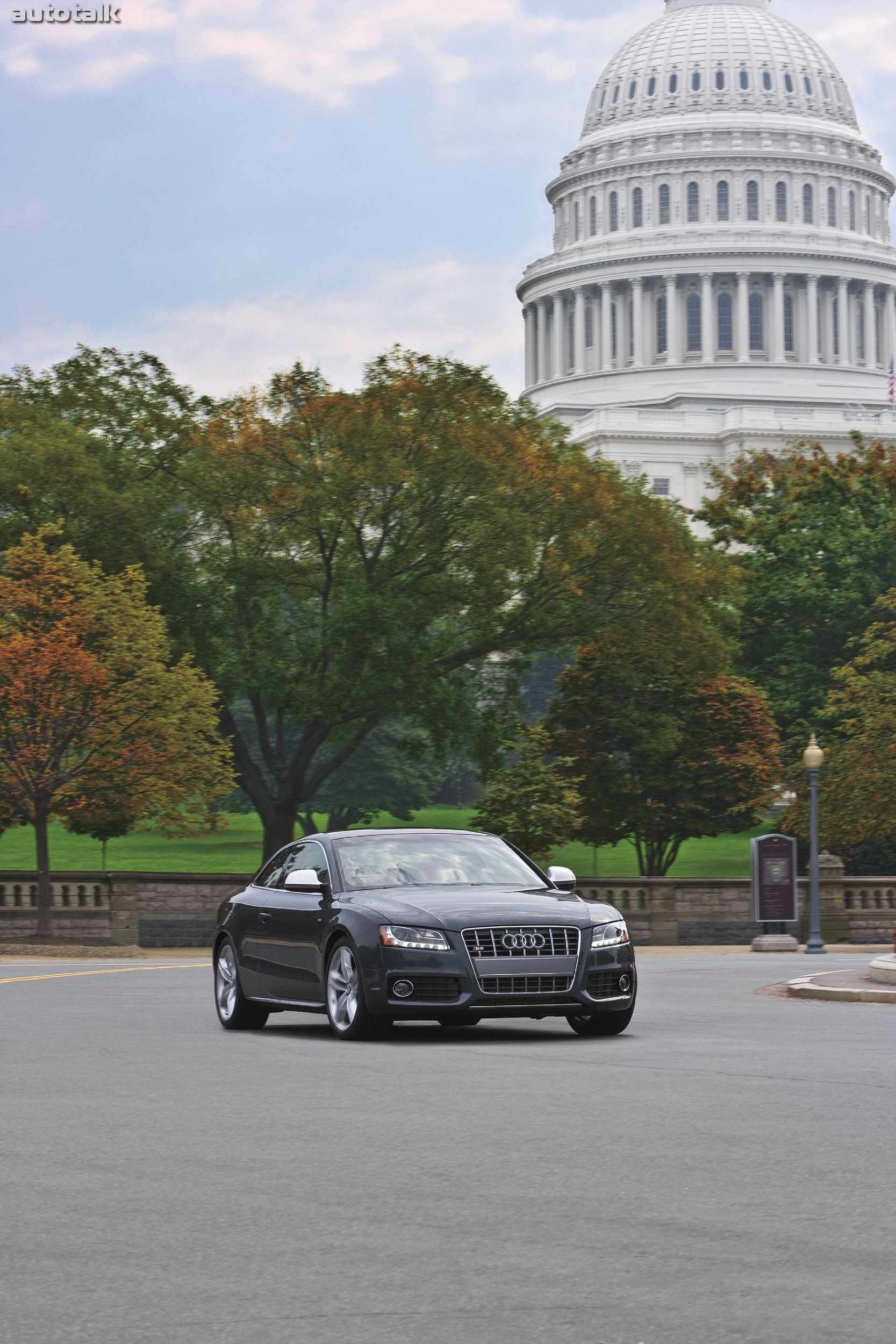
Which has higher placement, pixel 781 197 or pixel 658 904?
pixel 781 197

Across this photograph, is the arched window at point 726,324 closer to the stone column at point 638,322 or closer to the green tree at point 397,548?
the stone column at point 638,322

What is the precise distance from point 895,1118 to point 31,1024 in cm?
843

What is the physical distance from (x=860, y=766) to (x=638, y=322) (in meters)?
96.7

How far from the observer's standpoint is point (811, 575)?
59188 mm

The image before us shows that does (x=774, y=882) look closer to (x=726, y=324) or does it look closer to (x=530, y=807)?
(x=530, y=807)

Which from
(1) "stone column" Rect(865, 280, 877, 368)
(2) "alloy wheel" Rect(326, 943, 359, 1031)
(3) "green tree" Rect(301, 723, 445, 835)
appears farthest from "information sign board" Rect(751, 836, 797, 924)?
(1) "stone column" Rect(865, 280, 877, 368)

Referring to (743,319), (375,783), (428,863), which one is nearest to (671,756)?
(375,783)

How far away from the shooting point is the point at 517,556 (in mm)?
42188

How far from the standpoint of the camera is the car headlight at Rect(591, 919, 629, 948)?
14.4 meters

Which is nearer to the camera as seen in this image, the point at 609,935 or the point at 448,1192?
the point at 448,1192

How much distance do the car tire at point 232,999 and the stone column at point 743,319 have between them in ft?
404

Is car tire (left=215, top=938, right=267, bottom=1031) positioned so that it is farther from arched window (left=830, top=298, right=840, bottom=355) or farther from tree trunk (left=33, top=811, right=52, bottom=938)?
arched window (left=830, top=298, right=840, bottom=355)

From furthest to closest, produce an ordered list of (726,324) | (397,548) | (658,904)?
(726,324)
(397,548)
(658,904)

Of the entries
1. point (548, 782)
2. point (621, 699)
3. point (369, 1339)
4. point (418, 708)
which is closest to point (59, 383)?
point (418, 708)
